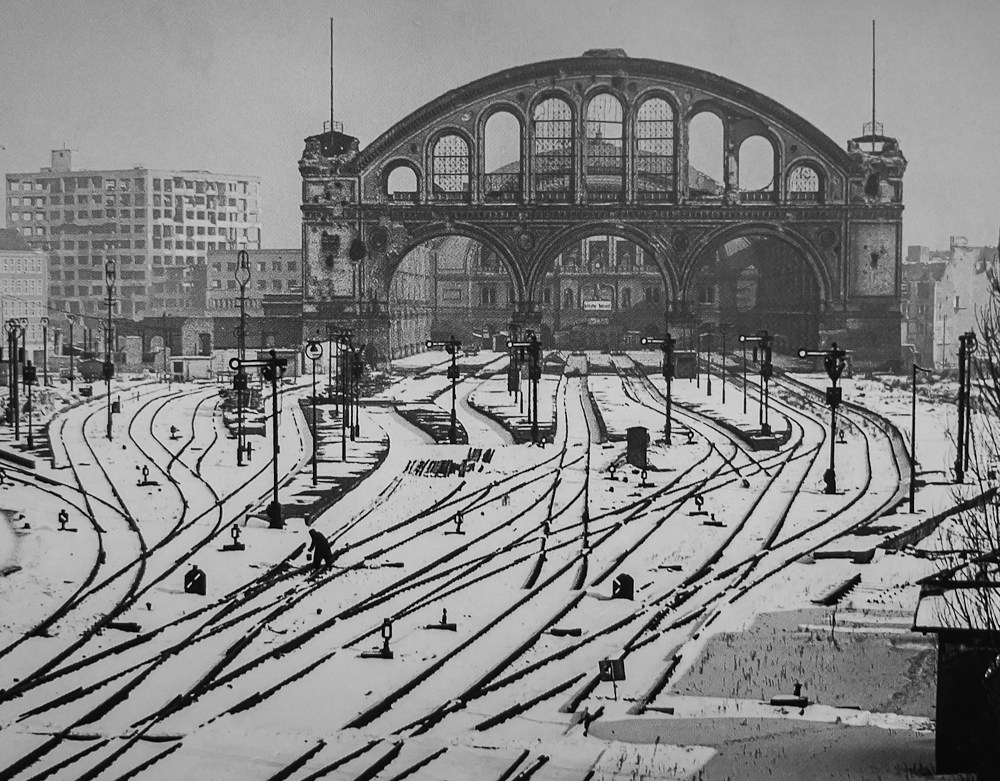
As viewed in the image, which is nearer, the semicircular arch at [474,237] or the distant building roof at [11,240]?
the distant building roof at [11,240]

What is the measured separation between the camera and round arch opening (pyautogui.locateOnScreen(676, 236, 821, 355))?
168ft

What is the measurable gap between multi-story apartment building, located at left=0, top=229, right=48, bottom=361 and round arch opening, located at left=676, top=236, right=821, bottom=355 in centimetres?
2354

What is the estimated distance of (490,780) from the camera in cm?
1116

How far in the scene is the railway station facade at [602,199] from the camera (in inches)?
1955

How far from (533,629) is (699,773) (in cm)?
452

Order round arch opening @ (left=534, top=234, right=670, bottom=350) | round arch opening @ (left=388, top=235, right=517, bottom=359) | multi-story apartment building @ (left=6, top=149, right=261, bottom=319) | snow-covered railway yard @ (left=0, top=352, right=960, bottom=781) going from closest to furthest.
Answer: snow-covered railway yard @ (left=0, top=352, right=960, bottom=781) → multi-story apartment building @ (left=6, top=149, right=261, bottom=319) → round arch opening @ (left=388, top=235, right=517, bottom=359) → round arch opening @ (left=534, top=234, right=670, bottom=350)

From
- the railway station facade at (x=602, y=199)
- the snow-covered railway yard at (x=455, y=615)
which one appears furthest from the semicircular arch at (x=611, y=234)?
the snow-covered railway yard at (x=455, y=615)

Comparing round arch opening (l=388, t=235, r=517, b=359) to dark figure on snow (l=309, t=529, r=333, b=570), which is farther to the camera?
round arch opening (l=388, t=235, r=517, b=359)

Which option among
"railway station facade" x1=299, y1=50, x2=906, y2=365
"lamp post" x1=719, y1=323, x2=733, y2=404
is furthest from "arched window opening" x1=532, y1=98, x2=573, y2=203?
"lamp post" x1=719, y1=323, x2=733, y2=404

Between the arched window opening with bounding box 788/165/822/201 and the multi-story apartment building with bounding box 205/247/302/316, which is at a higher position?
the arched window opening with bounding box 788/165/822/201

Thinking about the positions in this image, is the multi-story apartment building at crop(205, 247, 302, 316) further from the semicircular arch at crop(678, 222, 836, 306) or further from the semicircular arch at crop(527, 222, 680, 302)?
the semicircular arch at crop(678, 222, 836, 306)

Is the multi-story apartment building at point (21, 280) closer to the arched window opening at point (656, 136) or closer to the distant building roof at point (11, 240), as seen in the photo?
the distant building roof at point (11, 240)

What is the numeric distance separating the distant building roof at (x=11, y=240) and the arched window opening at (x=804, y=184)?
28679mm

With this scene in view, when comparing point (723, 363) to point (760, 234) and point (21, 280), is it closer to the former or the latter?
point (760, 234)
